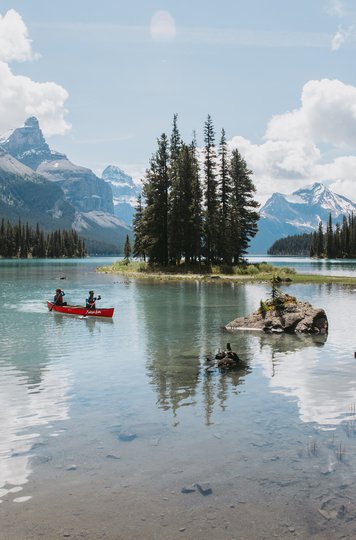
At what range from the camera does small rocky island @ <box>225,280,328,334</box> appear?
1156 inches

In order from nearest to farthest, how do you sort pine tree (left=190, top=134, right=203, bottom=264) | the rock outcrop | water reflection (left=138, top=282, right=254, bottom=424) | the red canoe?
1. water reflection (left=138, top=282, right=254, bottom=424)
2. the rock outcrop
3. the red canoe
4. pine tree (left=190, top=134, right=203, bottom=264)

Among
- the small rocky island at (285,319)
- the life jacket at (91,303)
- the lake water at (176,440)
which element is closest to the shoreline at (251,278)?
the life jacket at (91,303)

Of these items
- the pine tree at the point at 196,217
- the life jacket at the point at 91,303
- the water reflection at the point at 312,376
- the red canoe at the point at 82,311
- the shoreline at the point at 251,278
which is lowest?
the water reflection at the point at 312,376

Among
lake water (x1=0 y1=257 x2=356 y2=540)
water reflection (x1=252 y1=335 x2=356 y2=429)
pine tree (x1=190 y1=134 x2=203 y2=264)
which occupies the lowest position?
water reflection (x1=252 y1=335 x2=356 y2=429)

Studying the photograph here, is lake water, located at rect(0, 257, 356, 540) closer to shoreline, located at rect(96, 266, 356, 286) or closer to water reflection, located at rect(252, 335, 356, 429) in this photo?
water reflection, located at rect(252, 335, 356, 429)

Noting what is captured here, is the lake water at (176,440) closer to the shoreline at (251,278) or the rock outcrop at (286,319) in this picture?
the rock outcrop at (286,319)

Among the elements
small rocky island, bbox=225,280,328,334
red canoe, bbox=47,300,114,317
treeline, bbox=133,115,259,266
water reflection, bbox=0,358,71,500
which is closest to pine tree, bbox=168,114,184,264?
treeline, bbox=133,115,259,266

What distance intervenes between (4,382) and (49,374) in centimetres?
187

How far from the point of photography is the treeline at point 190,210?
253ft

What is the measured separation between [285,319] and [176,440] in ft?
63.6

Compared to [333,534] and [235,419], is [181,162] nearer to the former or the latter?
[235,419]

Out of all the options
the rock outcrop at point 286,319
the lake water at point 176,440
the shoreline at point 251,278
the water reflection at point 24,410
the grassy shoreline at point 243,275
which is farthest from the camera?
the grassy shoreline at point 243,275

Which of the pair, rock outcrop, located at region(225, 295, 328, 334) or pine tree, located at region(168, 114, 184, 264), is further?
pine tree, located at region(168, 114, 184, 264)

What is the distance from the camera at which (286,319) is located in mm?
29969
